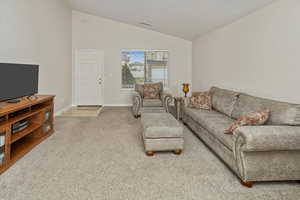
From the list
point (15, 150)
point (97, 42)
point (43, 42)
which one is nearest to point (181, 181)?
point (15, 150)

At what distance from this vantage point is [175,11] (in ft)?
13.9

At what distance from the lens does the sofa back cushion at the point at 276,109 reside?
1.98m

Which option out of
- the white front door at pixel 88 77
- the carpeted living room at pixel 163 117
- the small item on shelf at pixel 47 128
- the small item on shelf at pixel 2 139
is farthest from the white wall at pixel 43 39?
the small item on shelf at pixel 2 139

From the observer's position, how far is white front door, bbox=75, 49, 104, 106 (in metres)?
6.55

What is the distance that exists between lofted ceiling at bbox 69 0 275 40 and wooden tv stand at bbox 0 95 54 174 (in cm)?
302

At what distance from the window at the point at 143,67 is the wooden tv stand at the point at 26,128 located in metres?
3.56

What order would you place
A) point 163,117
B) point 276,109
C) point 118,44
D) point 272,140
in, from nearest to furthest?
point 272,140 → point 276,109 → point 163,117 → point 118,44

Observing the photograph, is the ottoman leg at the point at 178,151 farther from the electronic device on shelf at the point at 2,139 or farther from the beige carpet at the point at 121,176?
the electronic device on shelf at the point at 2,139

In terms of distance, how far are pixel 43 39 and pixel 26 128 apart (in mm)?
2524

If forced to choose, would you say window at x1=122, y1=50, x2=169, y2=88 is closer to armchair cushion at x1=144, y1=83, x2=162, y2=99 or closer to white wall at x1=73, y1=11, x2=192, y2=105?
white wall at x1=73, y1=11, x2=192, y2=105

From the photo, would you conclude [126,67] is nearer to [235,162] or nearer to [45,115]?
[45,115]

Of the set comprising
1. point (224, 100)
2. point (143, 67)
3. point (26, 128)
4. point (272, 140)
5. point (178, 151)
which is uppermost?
point (143, 67)

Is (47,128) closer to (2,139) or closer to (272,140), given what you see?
(2,139)

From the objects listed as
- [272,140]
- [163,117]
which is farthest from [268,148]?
[163,117]
